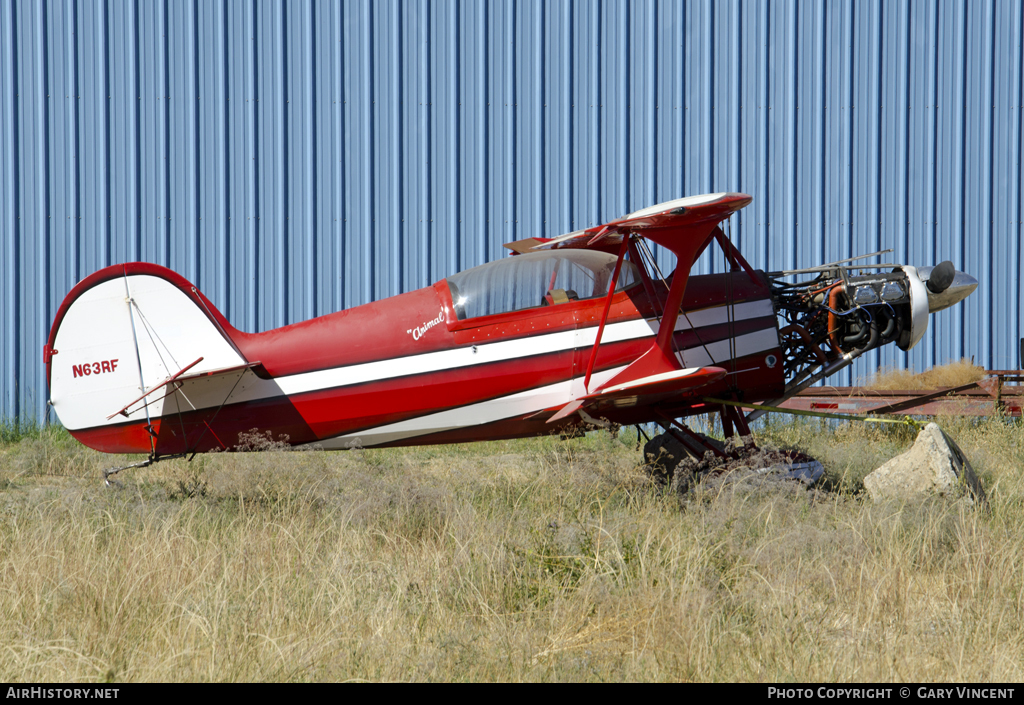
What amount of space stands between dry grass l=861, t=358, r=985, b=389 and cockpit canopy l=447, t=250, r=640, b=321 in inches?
210

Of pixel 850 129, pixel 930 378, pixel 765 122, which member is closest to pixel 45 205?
pixel 765 122

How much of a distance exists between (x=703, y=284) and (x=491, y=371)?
187 centimetres

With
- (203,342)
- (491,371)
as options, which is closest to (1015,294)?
(491,371)

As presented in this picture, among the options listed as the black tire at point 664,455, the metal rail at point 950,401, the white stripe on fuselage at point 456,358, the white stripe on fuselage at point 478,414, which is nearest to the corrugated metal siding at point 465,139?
the metal rail at point 950,401

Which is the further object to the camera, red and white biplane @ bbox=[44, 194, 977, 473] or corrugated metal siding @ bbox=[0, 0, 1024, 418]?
corrugated metal siding @ bbox=[0, 0, 1024, 418]

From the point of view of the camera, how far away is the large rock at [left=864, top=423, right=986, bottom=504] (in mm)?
4777

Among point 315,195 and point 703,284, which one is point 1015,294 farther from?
point 315,195

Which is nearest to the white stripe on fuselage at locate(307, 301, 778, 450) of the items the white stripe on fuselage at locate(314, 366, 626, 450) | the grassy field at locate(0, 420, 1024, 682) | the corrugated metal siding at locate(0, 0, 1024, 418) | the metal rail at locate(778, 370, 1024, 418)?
the white stripe on fuselage at locate(314, 366, 626, 450)

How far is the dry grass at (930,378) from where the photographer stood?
9.03 metres

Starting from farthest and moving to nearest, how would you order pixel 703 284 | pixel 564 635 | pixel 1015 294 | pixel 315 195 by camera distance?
pixel 1015 294 → pixel 315 195 → pixel 703 284 → pixel 564 635

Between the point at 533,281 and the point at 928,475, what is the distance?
3162 mm

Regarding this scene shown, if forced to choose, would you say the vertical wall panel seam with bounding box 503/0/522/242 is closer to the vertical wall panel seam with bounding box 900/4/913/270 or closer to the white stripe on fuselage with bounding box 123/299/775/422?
the white stripe on fuselage with bounding box 123/299/775/422

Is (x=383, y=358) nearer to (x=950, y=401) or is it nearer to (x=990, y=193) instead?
(x=950, y=401)
